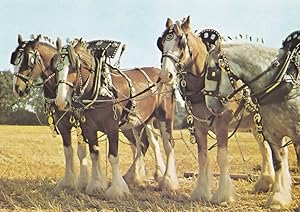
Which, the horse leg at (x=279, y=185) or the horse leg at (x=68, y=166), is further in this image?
the horse leg at (x=68, y=166)

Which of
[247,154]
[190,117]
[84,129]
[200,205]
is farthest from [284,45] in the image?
[247,154]

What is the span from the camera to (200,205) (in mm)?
5051

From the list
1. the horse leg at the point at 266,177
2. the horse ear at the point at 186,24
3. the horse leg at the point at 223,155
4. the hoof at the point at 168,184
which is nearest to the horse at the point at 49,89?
the hoof at the point at 168,184

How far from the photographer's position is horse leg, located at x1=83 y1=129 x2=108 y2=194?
595 cm

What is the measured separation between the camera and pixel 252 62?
4.77 metres

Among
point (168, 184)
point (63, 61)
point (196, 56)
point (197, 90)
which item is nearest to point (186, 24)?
point (196, 56)

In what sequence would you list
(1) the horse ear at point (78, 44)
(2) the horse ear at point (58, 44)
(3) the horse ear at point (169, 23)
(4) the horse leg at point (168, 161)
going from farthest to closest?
1. (4) the horse leg at point (168, 161)
2. (2) the horse ear at point (58, 44)
3. (1) the horse ear at point (78, 44)
4. (3) the horse ear at point (169, 23)

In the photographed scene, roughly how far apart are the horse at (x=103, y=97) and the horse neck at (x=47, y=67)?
0.65 ft

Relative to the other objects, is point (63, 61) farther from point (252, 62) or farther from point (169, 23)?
point (252, 62)

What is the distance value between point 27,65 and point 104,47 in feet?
3.51

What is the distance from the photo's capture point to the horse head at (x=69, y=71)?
539 centimetres

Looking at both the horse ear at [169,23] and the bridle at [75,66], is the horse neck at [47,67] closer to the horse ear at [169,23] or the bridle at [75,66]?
the bridle at [75,66]

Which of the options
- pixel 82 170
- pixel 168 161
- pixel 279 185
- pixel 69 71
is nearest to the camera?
pixel 279 185

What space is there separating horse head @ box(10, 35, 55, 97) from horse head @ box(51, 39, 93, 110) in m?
0.38
